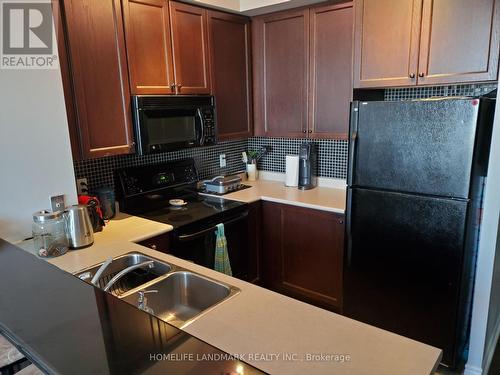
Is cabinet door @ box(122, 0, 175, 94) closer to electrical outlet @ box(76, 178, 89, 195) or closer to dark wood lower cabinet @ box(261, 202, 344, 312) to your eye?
electrical outlet @ box(76, 178, 89, 195)

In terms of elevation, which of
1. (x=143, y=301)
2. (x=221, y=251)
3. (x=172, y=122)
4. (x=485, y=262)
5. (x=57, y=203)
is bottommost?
(x=221, y=251)

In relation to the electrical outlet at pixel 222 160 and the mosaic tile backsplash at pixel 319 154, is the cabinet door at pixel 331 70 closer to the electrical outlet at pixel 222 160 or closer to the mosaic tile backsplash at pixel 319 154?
the mosaic tile backsplash at pixel 319 154

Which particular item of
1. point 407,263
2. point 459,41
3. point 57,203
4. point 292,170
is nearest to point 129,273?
point 57,203

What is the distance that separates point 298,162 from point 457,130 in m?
1.35

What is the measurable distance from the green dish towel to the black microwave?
25.0 inches

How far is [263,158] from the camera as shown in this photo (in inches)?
136

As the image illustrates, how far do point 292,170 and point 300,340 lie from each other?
209cm

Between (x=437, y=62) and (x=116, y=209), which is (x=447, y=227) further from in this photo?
(x=116, y=209)

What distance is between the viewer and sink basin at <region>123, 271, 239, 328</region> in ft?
4.84

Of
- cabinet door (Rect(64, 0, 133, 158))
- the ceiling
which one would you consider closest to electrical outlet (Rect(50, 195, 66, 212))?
cabinet door (Rect(64, 0, 133, 158))

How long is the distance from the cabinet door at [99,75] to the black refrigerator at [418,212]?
1.39m

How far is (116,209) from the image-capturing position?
2391 mm

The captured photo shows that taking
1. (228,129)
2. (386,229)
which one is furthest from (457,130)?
(228,129)

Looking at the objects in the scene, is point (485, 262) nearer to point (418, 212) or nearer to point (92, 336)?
point (418, 212)
